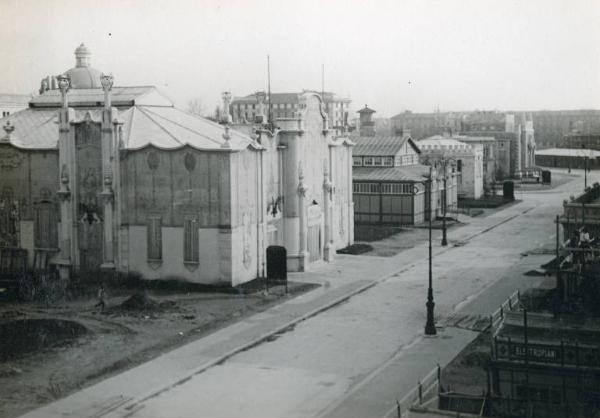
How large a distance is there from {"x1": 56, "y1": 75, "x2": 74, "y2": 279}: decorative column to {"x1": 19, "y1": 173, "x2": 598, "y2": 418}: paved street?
13.0 m

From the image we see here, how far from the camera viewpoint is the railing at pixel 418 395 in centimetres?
2325

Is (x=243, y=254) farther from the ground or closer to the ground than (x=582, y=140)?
closer to the ground

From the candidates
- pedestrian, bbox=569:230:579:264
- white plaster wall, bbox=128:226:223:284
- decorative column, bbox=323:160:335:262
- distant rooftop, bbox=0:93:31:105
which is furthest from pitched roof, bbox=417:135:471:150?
pedestrian, bbox=569:230:579:264

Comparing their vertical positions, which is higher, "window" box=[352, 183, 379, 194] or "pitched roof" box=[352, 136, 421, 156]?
"pitched roof" box=[352, 136, 421, 156]

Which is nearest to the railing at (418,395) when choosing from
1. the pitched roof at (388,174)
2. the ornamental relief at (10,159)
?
the ornamental relief at (10,159)

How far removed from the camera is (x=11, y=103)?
297ft

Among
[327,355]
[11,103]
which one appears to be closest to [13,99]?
[11,103]

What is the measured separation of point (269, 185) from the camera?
160ft

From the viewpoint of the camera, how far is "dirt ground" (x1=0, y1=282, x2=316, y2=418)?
2805 cm

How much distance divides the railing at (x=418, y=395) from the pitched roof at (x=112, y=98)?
96.9ft

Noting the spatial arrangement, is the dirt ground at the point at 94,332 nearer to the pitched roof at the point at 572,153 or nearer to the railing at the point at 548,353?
the railing at the point at 548,353

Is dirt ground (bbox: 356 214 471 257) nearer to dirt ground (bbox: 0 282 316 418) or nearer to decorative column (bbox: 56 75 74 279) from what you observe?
dirt ground (bbox: 0 282 316 418)

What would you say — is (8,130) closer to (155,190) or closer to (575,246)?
(155,190)

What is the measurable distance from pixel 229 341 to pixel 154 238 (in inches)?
512
